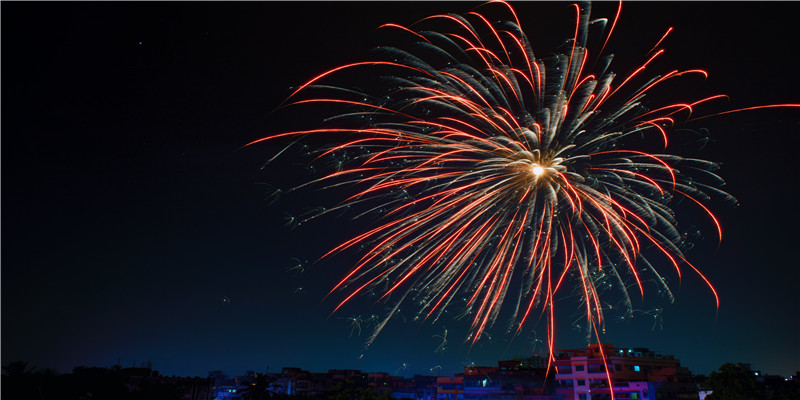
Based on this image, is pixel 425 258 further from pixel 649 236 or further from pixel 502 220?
pixel 649 236

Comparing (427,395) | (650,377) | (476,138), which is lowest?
(427,395)

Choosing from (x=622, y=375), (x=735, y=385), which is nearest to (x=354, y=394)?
(x=735, y=385)

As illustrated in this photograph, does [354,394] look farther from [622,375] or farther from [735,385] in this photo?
[622,375]

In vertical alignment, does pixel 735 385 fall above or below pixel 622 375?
above

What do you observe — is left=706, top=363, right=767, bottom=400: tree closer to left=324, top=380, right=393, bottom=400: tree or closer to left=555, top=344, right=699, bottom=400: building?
left=555, top=344, right=699, bottom=400: building

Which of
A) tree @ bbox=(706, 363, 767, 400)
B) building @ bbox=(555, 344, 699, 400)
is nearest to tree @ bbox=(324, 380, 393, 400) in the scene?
tree @ bbox=(706, 363, 767, 400)

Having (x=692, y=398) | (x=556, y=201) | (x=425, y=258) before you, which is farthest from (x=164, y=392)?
(x=692, y=398)

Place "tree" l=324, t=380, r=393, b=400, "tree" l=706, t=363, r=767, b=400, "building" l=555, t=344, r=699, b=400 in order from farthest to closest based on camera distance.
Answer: "building" l=555, t=344, r=699, b=400 < "tree" l=706, t=363, r=767, b=400 < "tree" l=324, t=380, r=393, b=400

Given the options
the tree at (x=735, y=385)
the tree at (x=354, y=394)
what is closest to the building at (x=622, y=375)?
the tree at (x=735, y=385)
